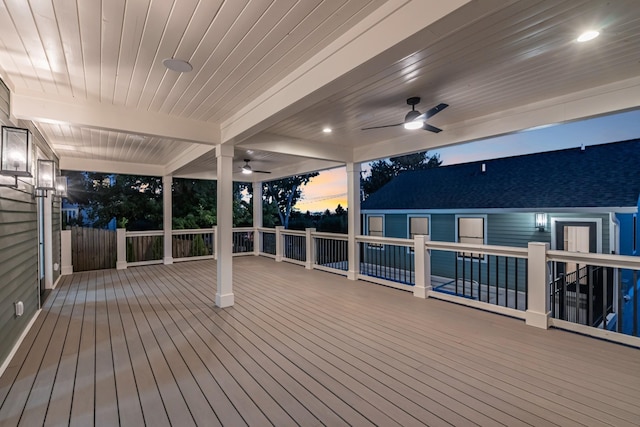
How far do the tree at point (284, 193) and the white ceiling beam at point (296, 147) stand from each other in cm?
1092

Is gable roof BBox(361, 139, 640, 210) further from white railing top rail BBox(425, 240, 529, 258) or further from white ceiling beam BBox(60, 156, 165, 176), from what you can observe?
white ceiling beam BBox(60, 156, 165, 176)

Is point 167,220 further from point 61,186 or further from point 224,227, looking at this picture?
point 224,227

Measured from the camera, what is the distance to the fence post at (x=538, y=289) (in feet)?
11.1

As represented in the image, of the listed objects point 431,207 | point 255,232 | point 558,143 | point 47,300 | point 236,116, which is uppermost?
point 558,143

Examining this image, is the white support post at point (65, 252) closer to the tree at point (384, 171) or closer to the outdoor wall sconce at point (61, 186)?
the outdoor wall sconce at point (61, 186)

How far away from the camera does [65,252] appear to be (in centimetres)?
686

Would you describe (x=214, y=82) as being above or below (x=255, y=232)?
above

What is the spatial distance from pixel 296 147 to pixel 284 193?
1200 cm

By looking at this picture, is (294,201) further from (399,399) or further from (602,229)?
(399,399)

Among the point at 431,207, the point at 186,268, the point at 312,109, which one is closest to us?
the point at 312,109

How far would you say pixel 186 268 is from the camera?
7.42 meters

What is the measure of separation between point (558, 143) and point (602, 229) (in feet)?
65.9

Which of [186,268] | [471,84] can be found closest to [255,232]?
[186,268]

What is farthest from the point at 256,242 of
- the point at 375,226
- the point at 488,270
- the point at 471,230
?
the point at 488,270
